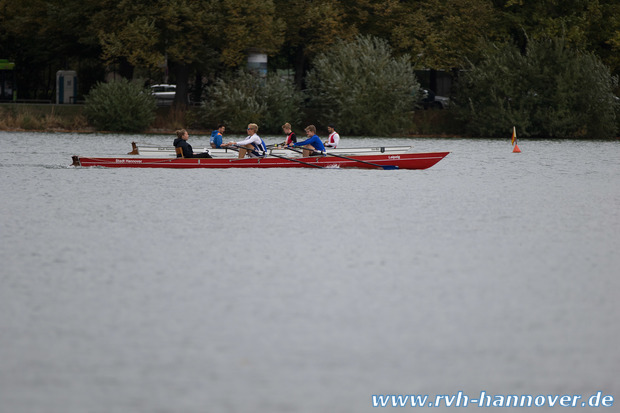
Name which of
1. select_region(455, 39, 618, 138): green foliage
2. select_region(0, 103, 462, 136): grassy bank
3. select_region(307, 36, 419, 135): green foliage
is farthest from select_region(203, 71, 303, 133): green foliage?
select_region(455, 39, 618, 138): green foliage

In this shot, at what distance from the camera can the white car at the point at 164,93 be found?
76875 millimetres

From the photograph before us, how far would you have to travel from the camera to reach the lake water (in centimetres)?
858

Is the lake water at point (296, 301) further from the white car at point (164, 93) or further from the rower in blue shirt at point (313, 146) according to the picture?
the white car at point (164, 93)

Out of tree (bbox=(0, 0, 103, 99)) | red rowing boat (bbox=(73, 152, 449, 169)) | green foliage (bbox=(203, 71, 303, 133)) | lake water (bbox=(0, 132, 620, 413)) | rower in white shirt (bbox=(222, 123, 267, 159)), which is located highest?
→ tree (bbox=(0, 0, 103, 99))

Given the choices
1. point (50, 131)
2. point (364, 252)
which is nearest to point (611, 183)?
point (364, 252)

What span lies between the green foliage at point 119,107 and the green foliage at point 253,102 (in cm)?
383

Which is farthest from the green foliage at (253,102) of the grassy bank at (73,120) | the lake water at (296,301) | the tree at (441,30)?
the lake water at (296,301)

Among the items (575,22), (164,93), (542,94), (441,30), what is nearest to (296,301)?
(542,94)

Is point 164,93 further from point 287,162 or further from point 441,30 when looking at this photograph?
point 287,162

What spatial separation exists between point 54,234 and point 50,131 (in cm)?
4292

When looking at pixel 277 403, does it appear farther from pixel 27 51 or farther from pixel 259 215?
pixel 27 51

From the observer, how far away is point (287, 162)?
110ft

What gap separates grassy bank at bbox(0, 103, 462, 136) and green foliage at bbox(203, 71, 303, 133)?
1365mm

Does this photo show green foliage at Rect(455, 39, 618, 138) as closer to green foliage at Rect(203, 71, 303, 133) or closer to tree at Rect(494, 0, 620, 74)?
tree at Rect(494, 0, 620, 74)
